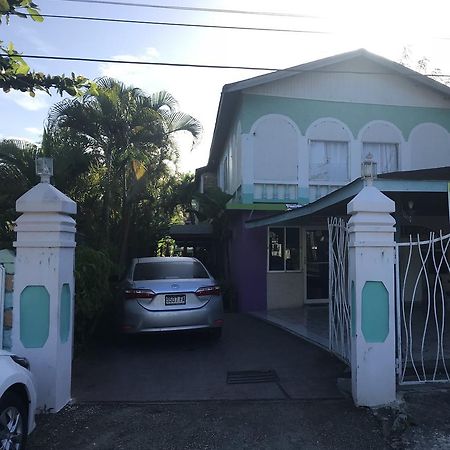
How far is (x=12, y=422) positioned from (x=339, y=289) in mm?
4215

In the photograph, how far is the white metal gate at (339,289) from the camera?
19.5 feet

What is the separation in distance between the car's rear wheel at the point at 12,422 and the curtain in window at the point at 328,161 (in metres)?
10.4

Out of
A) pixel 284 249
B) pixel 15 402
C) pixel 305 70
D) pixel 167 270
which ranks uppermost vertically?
pixel 305 70

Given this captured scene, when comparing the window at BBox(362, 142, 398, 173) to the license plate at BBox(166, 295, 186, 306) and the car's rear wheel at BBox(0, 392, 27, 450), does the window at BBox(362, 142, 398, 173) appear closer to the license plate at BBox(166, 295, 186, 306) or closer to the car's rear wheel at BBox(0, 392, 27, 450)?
the license plate at BBox(166, 295, 186, 306)

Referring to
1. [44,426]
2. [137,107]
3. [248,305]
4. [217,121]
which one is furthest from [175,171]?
[44,426]

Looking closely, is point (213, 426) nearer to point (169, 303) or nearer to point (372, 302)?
point (372, 302)

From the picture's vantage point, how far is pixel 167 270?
316 inches

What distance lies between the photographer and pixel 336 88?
13.1m

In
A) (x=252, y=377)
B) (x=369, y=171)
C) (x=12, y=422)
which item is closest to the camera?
(x=12, y=422)

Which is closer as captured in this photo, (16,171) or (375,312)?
(375,312)

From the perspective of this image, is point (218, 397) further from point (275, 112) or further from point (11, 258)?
point (275, 112)

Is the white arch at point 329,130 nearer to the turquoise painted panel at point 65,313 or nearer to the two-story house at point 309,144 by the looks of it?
the two-story house at point 309,144

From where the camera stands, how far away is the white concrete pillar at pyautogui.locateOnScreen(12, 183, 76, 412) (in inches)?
185

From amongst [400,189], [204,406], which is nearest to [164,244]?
[400,189]
